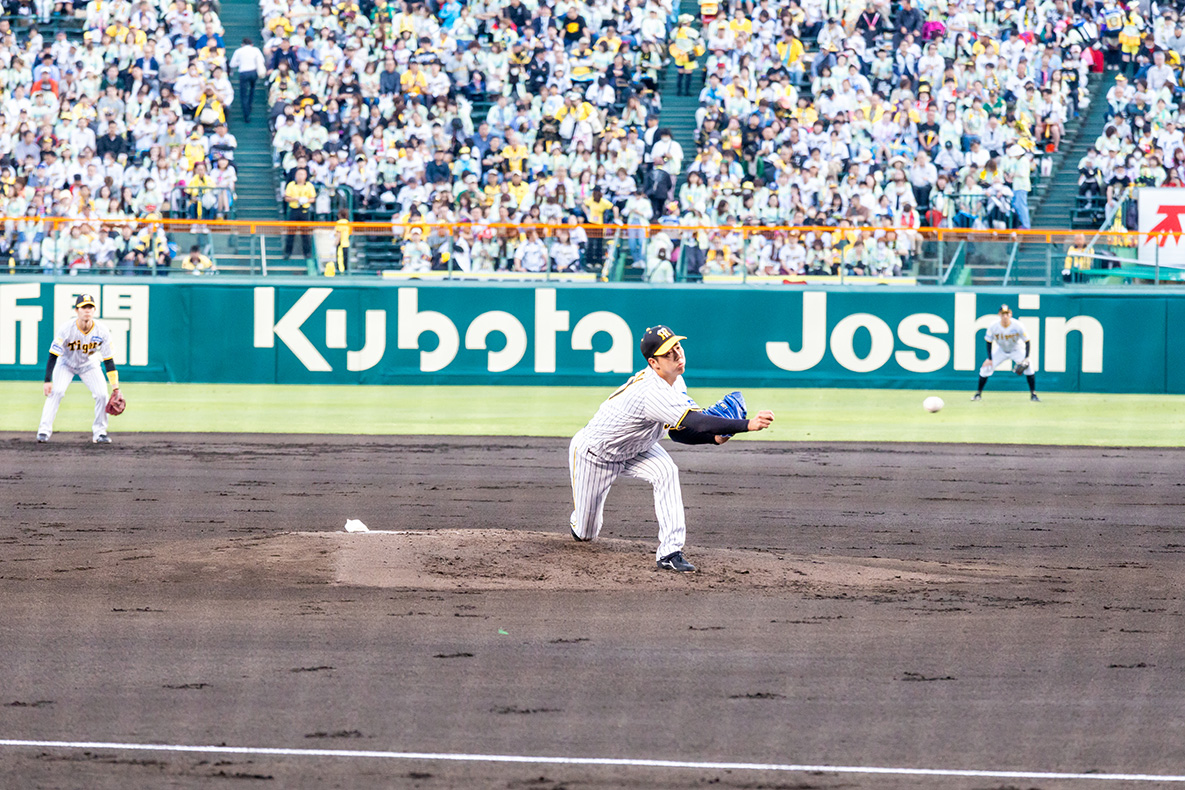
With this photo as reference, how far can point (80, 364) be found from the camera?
18750mm

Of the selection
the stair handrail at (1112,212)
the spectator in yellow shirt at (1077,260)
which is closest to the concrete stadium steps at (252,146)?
the spectator in yellow shirt at (1077,260)

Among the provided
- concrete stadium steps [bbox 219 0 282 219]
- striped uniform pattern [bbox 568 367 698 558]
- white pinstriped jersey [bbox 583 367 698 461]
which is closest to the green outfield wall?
concrete stadium steps [bbox 219 0 282 219]

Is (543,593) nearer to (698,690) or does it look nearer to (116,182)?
(698,690)

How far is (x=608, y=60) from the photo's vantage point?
104 ft

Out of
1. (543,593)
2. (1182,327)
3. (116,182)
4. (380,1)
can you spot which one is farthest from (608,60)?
(543,593)

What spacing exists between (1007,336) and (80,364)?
1400 cm

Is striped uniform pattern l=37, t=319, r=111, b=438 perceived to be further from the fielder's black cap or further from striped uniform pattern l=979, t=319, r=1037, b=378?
striped uniform pattern l=979, t=319, r=1037, b=378

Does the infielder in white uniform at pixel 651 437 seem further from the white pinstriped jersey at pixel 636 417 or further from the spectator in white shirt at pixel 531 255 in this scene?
the spectator in white shirt at pixel 531 255

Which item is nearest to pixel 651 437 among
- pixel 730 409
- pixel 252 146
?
pixel 730 409

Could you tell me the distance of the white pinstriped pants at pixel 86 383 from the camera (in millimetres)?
18328

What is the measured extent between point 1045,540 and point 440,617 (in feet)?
17.4

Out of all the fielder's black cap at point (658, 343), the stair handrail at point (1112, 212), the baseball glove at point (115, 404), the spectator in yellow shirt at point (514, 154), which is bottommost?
the baseball glove at point (115, 404)

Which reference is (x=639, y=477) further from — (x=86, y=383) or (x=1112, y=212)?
(x=1112, y=212)

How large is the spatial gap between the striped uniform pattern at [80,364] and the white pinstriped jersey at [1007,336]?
13596 mm
